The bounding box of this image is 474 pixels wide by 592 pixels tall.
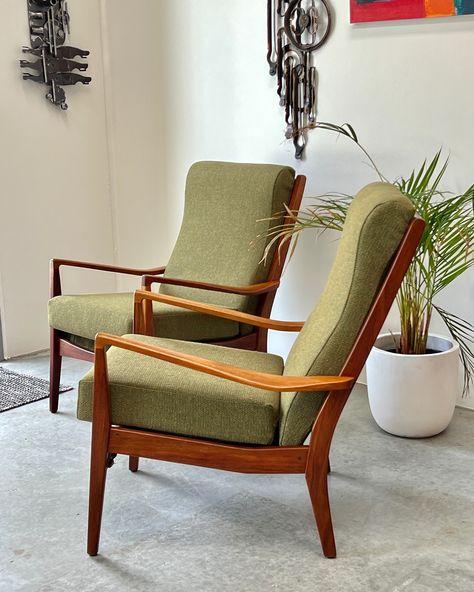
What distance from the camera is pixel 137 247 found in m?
4.16

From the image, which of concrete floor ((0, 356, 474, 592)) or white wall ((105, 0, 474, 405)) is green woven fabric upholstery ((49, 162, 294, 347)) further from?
concrete floor ((0, 356, 474, 592))

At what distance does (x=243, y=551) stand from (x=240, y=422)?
358 mm

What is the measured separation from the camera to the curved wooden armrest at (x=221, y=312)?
246cm

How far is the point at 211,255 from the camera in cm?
322

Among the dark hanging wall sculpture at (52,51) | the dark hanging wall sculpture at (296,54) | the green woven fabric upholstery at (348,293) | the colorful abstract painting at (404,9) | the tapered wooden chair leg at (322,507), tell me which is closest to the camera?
the green woven fabric upholstery at (348,293)

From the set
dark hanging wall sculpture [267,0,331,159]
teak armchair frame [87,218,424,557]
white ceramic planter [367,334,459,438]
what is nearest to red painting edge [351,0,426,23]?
dark hanging wall sculpture [267,0,331,159]

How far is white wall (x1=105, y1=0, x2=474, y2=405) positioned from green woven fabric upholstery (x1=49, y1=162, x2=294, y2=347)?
34 cm

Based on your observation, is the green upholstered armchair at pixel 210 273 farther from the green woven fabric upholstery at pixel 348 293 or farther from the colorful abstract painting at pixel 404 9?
the green woven fabric upholstery at pixel 348 293

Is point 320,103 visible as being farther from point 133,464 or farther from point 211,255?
point 133,464

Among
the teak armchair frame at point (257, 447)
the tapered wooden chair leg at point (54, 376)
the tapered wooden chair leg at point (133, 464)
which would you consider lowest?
the tapered wooden chair leg at point (133, 464)

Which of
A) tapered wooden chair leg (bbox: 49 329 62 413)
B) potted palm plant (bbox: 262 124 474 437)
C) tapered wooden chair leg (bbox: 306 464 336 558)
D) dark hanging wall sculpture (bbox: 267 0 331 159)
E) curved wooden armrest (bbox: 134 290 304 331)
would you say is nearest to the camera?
tapered wooden chair leg (bbox: 306 464 336 558)

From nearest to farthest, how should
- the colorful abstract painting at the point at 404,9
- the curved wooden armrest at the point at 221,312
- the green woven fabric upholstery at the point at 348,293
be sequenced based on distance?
the green woven fabric upholstery at the point at 348,293, the curved wooden armrest at the point at 221,312, the colorful abstract painting at the point at 404,9

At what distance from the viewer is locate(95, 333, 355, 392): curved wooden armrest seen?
1919 mm

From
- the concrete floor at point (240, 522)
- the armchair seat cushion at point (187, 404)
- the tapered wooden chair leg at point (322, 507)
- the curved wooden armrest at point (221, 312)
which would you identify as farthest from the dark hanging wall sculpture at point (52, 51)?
the tapered wooden chair leg at point (322, 507)
